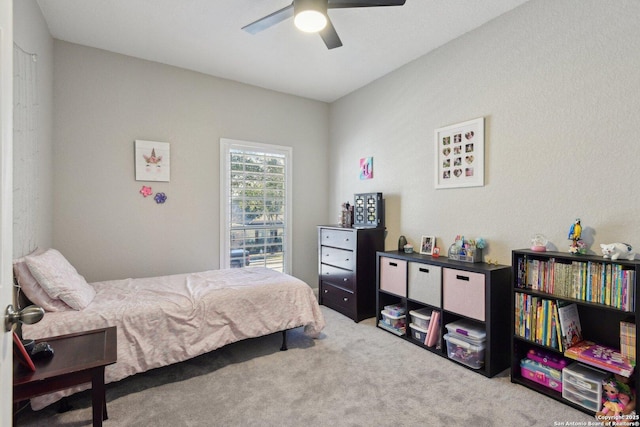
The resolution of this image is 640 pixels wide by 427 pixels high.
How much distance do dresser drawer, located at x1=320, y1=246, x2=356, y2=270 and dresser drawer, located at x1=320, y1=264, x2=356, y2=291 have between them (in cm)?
6

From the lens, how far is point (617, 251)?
1894mm

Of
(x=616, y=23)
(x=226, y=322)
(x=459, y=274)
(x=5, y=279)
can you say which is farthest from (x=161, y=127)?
(x=616, y=23)

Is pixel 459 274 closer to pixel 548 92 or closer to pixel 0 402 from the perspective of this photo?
pixel 548 92

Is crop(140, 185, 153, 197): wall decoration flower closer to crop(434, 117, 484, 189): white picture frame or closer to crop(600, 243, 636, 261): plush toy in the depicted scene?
crop(434, 117, 484, 189): white picture frame

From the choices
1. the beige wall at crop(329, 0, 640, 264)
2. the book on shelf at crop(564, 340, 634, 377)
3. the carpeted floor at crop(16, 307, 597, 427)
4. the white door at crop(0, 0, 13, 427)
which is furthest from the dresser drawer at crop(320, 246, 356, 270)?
the white door at crop(0, 0, 13, 427)

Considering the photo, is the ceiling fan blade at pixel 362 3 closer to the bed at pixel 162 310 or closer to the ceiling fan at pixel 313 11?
the ceiling fan at pixel 313 11

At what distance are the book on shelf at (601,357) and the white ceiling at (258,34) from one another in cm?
255

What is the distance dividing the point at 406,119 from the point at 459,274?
1790 millimetres

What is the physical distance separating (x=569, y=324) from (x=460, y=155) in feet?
5.18

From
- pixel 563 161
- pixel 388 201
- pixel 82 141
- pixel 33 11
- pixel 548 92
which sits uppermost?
pixel 33 11

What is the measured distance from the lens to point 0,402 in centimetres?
84

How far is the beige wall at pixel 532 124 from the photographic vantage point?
6.70 feet

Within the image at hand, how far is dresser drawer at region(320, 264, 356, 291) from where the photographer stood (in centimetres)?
361

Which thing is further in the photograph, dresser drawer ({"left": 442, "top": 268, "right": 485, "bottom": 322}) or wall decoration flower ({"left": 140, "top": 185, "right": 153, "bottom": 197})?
wall decoration flower ({"left": 140, "top": 185, "right": 153, "bottom": 197})
